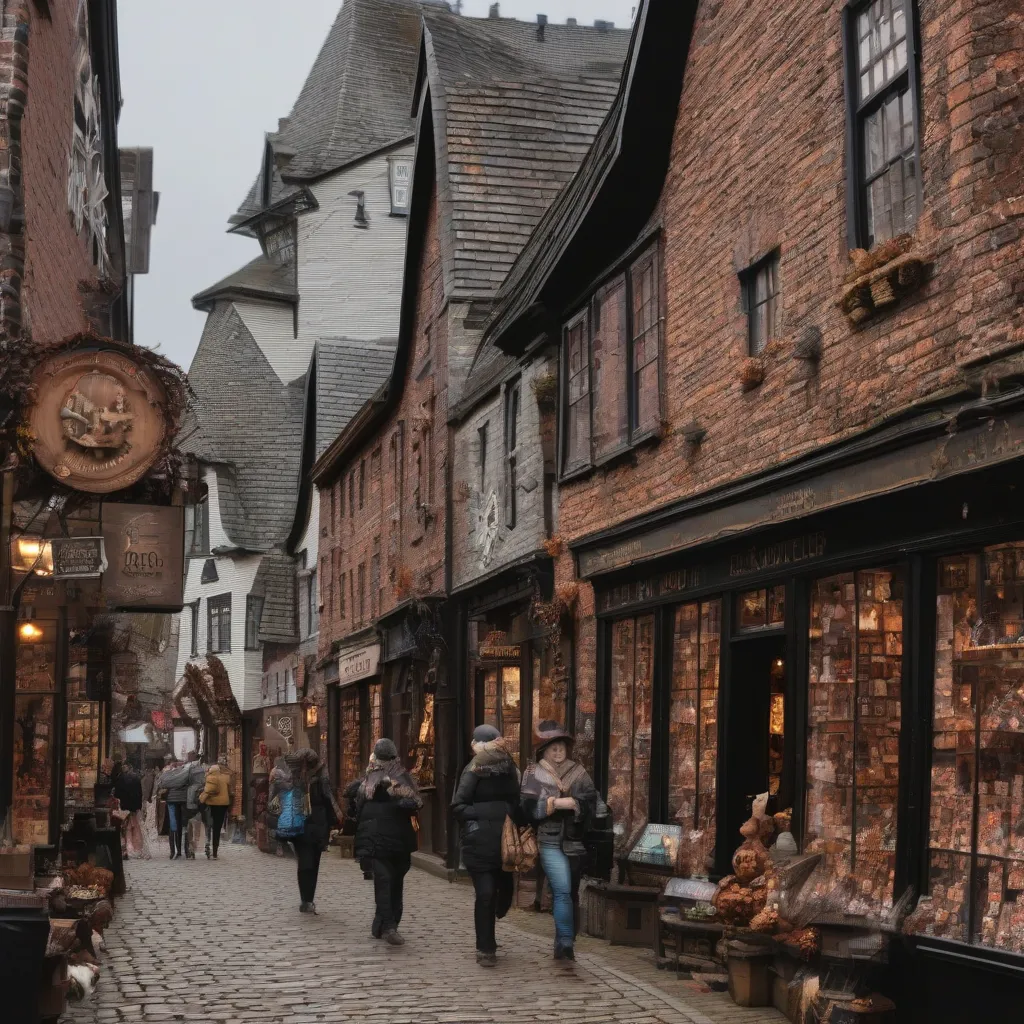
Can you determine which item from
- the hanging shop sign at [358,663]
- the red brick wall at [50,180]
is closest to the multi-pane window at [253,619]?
the hanging shop sign at [358,663]

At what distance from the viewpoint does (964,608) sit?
373 inches

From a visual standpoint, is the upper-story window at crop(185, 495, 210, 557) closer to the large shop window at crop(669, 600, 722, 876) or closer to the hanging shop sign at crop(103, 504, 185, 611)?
the hanging shop sign at crop(103, 504, 185, 611)

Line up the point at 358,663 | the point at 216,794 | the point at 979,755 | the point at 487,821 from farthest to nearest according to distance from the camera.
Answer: the point at 358,663, the point at 216,794, the point at 487,821, the point at 979,755

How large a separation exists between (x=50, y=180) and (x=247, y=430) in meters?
33.5

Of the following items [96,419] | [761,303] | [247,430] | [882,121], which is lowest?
[96,419]

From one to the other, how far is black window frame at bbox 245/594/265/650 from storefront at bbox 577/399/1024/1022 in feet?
107

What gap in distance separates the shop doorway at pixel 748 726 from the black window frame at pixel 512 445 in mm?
7324

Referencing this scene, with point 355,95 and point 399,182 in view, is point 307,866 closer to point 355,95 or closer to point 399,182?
point 399,182

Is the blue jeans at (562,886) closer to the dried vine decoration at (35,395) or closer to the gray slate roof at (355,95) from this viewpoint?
the dried vine decoration at (35,395)

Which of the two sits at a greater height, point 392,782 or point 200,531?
point 200,531

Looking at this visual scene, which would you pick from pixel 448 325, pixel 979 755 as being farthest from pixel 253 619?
pixel 979 755

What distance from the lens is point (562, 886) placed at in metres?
12.2

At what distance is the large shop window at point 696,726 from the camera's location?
1351 centimetres

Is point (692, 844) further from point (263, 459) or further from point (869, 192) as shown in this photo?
point (263, 459)
